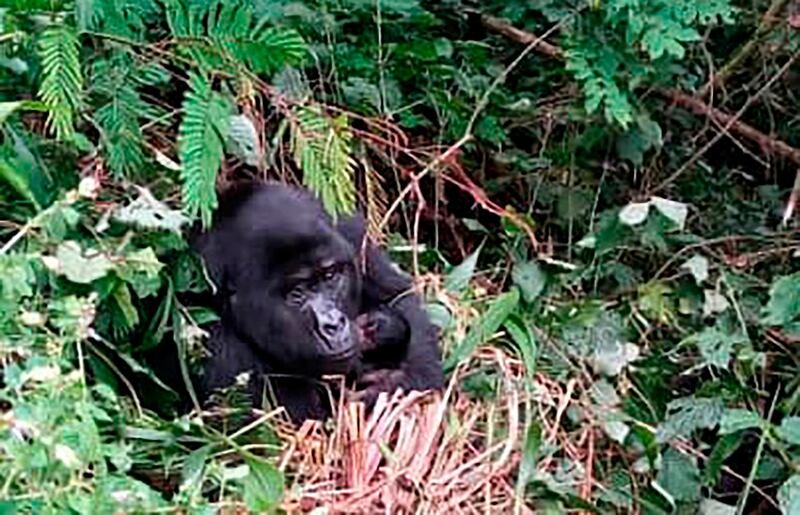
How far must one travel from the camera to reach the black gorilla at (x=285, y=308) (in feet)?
9.23

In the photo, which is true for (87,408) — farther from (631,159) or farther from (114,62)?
(631,159)

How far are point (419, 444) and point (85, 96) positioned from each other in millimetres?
712

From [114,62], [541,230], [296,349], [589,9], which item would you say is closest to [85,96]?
[114,62]

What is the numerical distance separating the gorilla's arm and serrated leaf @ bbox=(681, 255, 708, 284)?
532 mm

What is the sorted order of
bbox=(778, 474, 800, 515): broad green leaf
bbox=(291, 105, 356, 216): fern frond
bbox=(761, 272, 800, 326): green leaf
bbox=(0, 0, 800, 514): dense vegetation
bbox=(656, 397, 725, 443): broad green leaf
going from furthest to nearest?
bbox=(761, 272, 800, 326): green leaf, bbox=(656, 397, 725, 443): broad green leaf, bbox=(778, 474, 800, 515): broad green leaf, bbox=(291, 105, 356, 216): fern frond, bbox=(0, 0, 800, 514): dense vegetation

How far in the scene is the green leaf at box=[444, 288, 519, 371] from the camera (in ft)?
9.43

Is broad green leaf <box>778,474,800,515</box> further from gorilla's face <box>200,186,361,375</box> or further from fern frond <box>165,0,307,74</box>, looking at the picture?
fern frond <box>165,0,307,74</box>

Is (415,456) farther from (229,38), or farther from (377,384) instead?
(229,38)

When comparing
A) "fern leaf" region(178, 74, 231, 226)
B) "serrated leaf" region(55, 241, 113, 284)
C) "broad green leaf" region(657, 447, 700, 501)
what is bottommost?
"broad green leaf" region(657, 447, 700, 501)

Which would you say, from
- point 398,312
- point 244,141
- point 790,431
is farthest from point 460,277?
point 790,431

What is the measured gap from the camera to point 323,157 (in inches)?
99.6

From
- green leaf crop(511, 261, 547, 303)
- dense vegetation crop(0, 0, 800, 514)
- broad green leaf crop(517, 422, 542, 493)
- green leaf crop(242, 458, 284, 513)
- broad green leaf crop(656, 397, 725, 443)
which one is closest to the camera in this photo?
green leaf crop(242, 458, 284, 513)

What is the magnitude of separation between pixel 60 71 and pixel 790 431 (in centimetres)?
130

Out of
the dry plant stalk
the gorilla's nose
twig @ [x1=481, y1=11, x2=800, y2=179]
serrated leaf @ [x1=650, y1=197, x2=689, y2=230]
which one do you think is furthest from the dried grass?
twig @ [x1=481, y1=11, x2=800, y2=179]
